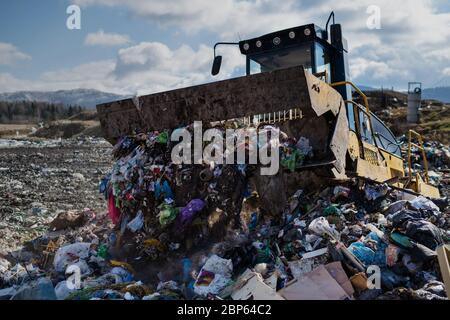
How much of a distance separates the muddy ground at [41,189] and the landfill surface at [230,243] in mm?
913

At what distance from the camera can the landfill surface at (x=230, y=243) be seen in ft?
13.1

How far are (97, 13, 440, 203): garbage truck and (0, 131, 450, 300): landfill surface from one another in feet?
0.64

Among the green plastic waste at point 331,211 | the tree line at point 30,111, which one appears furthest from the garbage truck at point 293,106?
the tree line at point 30,111

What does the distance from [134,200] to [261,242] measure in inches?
52.7

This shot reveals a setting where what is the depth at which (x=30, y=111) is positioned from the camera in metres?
64.5

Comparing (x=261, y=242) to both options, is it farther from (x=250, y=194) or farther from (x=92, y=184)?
(x=92, y=184)

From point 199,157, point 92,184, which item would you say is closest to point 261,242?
point 199,157

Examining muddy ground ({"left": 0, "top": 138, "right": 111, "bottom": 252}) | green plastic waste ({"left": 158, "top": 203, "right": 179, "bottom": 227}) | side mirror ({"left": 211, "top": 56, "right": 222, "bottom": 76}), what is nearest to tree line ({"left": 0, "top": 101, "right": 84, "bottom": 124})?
muddy ground ({"left": 0, "top": 138, "right": 111, "bottom": 252})

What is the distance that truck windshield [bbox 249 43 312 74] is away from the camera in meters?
6.05

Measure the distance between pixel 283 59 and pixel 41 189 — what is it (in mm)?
6083

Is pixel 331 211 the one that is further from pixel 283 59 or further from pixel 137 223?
pixel 283 59

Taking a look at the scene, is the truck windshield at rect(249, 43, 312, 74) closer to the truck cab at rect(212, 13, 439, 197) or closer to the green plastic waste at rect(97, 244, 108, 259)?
the truck cab at rect(212, 13, 439, 197)

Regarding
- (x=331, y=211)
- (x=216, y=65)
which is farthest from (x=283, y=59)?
(x=331, y=211)

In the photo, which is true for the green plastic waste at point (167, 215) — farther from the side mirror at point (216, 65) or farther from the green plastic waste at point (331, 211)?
the side mirror at point (216, 65)
